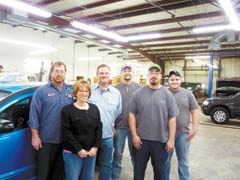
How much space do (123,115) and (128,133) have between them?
0.25 metres

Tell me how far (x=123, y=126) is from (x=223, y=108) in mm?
7496

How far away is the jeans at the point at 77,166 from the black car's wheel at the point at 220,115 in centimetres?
838

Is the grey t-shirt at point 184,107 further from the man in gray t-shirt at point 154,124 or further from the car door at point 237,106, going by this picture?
the car door at point 237,106

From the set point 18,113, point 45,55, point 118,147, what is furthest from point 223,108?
point 45,55

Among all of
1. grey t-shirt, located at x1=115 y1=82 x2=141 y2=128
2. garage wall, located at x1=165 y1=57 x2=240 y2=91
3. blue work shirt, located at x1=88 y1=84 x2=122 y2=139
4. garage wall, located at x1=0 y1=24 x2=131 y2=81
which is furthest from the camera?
garage wall, located at x1=165 y1=57 x2=240 y2=91

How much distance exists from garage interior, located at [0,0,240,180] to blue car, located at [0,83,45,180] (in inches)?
→ 66.1

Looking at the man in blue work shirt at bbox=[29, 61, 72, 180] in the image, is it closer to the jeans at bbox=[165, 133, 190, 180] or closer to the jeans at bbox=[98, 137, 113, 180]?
the jeans at bbox=[98, 137, 113, 180]

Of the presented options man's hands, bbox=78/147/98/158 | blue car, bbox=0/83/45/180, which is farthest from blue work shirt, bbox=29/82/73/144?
man's hands, bbox=78/147/98/158

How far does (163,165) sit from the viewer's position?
109 inches

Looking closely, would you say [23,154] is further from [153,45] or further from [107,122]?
[153,45]

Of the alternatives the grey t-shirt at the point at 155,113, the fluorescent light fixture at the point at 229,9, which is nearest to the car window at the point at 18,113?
the grey t-shirt at the point at 155,113

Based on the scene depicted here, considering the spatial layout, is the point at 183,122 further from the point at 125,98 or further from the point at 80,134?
the point at 80,134

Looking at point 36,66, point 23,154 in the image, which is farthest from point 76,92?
point 36,66

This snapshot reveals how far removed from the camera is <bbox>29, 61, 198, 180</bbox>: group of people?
7.88 feet
